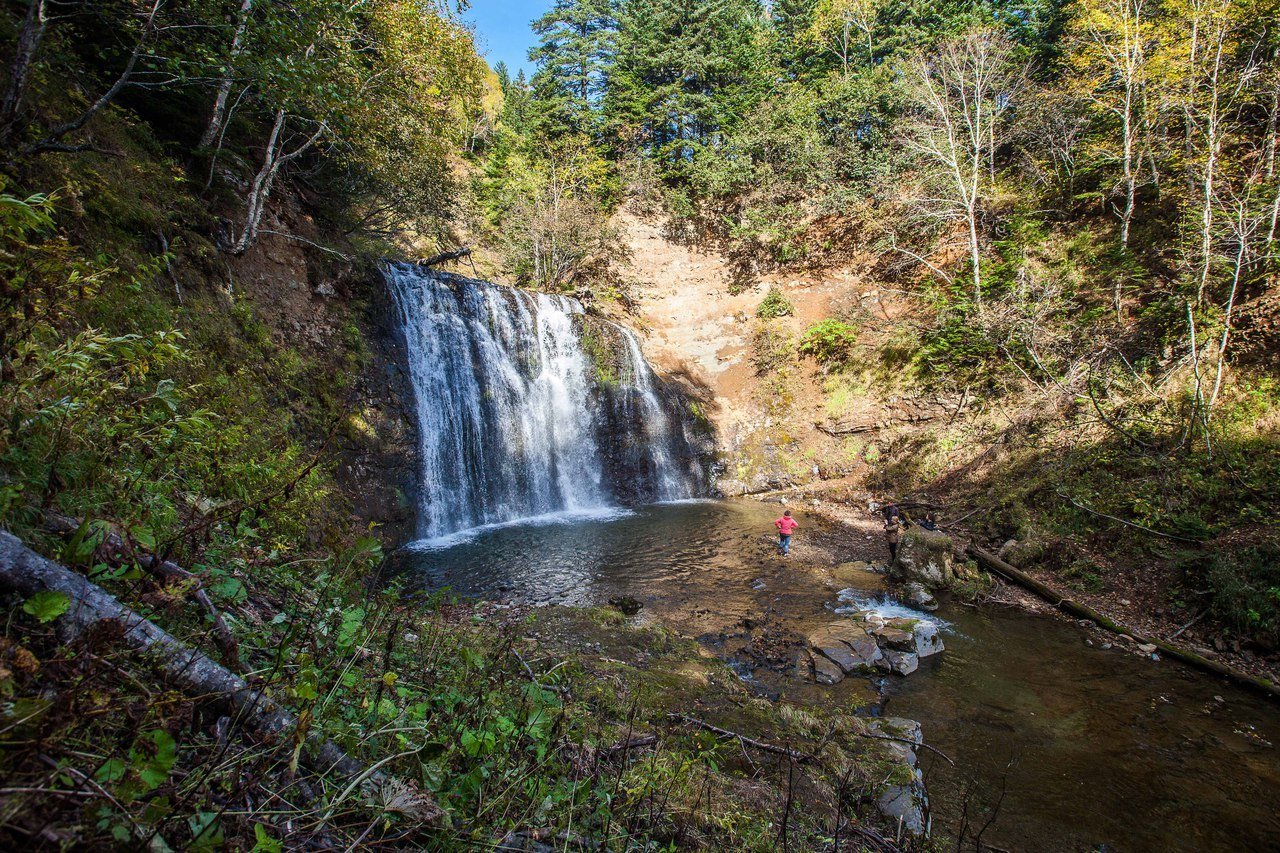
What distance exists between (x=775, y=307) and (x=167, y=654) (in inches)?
907

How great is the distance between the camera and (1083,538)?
9.16 meters

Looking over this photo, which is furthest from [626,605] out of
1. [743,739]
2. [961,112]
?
[961,112]

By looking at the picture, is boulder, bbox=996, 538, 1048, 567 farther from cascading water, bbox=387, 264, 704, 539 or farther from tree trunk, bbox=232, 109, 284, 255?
tree trunk, bbox=232, 109, 284, 255

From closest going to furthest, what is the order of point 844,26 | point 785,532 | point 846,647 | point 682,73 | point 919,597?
point 846,647, point 919,597, point 785,532, point 844,26, point 682,73

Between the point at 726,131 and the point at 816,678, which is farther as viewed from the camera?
the point at 726,131

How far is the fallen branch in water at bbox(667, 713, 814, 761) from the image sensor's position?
370 cm

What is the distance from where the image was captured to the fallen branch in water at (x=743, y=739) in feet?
12.1

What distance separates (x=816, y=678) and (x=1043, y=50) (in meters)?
30.1

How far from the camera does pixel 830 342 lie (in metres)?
19.7

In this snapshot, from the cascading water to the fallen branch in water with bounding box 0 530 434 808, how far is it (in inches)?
425

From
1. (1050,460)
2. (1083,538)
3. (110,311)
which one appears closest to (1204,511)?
(1083,538)

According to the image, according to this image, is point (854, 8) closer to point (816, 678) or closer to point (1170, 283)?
point (1170, 283)

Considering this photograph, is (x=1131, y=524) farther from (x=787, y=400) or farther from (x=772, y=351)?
(x=772, y=351)

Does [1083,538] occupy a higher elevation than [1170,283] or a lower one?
Result: lower
